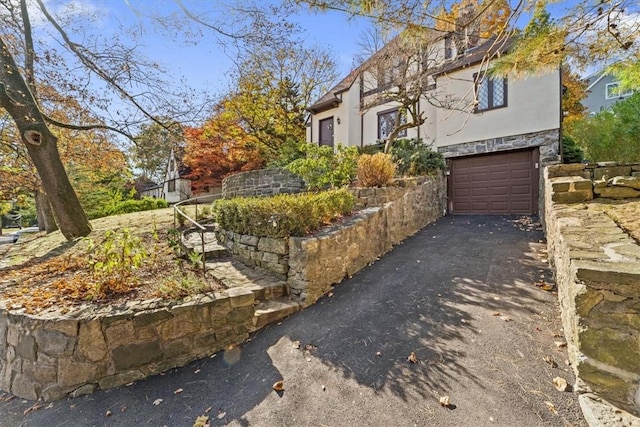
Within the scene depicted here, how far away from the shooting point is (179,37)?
5992 mm

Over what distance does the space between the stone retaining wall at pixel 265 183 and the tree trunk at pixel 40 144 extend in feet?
15.9

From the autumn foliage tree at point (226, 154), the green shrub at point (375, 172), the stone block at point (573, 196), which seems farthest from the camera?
the autumn foliage tree at point (226, 154)

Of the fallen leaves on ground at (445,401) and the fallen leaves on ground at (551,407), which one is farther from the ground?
the fallen leaves on ground at (551,407)

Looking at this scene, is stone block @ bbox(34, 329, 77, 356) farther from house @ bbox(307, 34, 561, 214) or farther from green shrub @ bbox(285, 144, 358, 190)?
house @ bbox(307, 34, 561, 214)

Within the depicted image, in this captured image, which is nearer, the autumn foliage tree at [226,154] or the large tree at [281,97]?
the autumn foliage tree at [226,154]

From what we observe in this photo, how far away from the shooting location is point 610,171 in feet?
14.4

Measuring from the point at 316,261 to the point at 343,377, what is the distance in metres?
1.75

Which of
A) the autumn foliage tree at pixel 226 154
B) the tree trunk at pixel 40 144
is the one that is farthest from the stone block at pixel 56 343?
the autumn foliage tree at pixel 226 154

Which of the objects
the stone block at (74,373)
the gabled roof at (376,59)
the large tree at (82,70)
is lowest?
the stone block at (74,373)

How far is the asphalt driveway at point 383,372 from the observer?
2.19 m

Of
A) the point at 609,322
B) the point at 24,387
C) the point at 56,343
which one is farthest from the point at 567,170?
Result: the point at 24,387

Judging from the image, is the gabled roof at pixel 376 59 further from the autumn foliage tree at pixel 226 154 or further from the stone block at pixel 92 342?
the stone block at pixel 92 342

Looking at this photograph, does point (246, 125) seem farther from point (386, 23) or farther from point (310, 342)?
point (310, 342)

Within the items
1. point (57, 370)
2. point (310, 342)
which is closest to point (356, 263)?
point (310, 342)
